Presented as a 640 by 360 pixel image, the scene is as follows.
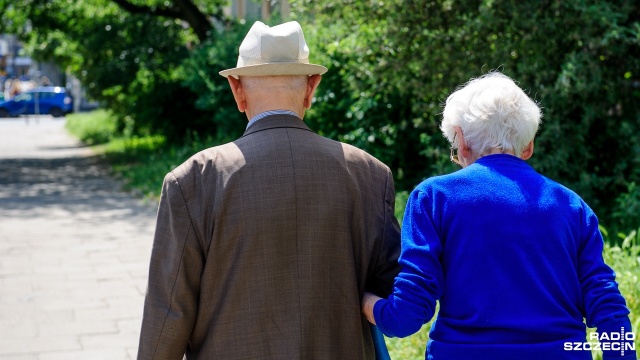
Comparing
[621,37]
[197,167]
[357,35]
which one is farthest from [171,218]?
[357,35]

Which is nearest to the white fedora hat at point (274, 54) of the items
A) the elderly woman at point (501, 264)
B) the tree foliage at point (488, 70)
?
the elderly woman at point (501, 264)

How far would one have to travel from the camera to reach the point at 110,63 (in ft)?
57.9

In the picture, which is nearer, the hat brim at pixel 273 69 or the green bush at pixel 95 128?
the hat brim at pixel 273 69

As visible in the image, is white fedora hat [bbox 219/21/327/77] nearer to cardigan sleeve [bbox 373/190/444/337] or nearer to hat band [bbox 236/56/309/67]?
hat band [bbox 236/56/309/67]

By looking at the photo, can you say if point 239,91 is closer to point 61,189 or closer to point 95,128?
point 61,189

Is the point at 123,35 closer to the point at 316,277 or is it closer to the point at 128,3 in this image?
the point at 128,3

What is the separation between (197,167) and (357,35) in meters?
5.90

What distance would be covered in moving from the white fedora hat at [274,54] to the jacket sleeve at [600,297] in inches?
35.3

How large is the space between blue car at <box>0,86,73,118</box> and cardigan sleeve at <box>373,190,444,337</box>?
Answer: 4163 centimetres

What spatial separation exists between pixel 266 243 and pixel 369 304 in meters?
0.34

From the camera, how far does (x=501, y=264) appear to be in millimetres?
2328

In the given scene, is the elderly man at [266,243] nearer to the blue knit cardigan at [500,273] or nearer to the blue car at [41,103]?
the blue knit cardigan at [500,273]

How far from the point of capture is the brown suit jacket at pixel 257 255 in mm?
2482

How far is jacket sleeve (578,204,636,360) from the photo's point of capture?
7.55 feet
